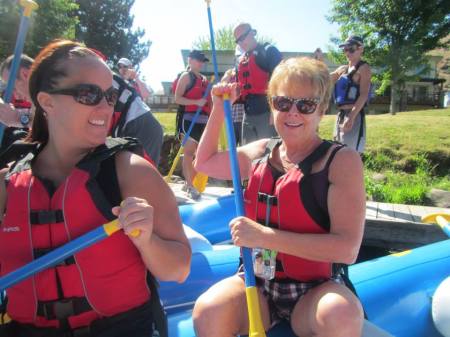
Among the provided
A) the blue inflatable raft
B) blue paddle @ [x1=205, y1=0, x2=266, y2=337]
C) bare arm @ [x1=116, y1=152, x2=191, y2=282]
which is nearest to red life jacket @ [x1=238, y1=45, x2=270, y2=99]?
the blue inflatable raft

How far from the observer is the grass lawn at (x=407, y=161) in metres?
5.28

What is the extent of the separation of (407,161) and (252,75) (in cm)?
382

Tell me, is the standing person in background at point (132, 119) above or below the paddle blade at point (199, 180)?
above

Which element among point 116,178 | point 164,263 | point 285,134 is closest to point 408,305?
point 285,134

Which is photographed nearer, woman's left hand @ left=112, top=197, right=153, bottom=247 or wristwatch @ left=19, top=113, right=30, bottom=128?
woman's left hand @ left=112, top=197, right=153, bottom=247

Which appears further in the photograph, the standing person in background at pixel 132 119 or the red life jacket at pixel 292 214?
the standing person in background at pixel 132 119

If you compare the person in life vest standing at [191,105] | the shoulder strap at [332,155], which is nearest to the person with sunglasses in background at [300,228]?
the shoulder strap at [332,155]

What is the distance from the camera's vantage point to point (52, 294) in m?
1.25

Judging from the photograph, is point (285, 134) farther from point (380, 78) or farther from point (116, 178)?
point (380, 78)

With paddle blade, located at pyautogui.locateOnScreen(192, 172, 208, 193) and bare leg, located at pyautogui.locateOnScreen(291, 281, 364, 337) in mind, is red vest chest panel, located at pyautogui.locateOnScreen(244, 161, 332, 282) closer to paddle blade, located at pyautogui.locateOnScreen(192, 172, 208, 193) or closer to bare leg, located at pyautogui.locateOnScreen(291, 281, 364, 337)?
bare leg, located at pyautogui.locateOnScreen(291, 281, 364, 337)

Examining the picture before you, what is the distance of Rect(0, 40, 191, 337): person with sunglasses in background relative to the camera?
4.11ft

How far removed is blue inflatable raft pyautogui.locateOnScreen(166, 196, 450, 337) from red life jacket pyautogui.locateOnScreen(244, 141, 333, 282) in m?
0.57

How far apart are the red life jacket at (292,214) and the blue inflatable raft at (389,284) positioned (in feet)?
1.88

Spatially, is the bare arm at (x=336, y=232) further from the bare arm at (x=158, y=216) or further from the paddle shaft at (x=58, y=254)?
the paddle shaft at (x=58, y=254)
